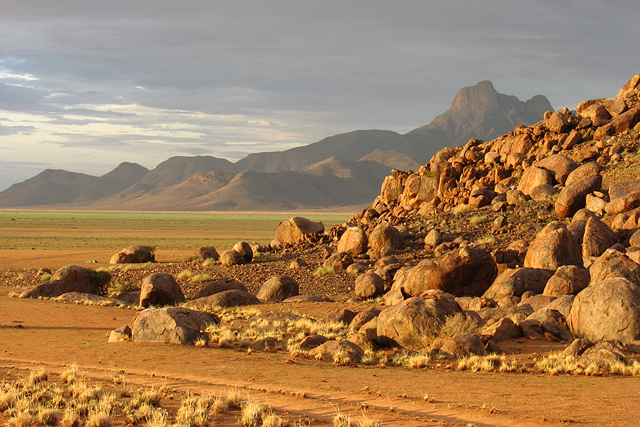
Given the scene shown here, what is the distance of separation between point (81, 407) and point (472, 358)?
9.68 m

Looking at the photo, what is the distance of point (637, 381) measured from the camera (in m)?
14.3

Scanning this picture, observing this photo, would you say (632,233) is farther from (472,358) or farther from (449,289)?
(472,358)

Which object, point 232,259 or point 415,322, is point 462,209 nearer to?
point 232,259

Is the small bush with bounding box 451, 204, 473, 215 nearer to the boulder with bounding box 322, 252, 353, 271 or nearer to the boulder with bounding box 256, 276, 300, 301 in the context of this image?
the boulder with bounding box 322, 252, 353, 271

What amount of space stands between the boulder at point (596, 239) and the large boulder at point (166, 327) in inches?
732

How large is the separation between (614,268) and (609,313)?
480 centimetres

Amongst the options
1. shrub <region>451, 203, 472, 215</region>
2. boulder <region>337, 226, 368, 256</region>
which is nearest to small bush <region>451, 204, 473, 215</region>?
shrub <region>451, 203, 472, 215</region>

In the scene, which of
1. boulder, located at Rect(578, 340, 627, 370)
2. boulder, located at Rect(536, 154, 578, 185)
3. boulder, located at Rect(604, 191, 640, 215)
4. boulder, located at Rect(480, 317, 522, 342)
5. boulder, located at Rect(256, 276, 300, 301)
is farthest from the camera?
boulder, located at Rect(536, 154, 578, 185)

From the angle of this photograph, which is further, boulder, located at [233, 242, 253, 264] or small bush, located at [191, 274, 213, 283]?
boulder, located at [233, 242, 253, 264]

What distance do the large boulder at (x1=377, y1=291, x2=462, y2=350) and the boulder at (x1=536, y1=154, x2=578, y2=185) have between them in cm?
2421

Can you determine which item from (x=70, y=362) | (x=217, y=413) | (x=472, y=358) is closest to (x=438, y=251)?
(x=472, y=358)

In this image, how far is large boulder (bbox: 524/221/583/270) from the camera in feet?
91.5

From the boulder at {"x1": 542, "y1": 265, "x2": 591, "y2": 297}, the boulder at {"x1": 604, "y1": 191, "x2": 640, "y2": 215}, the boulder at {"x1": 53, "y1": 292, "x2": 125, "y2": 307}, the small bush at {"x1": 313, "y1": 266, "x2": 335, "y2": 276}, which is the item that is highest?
the boulder at {"x1": 604, "y1": 191, "x2": 640, "y2": 215}

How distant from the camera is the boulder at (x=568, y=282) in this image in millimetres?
22656
